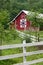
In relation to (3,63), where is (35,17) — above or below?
above

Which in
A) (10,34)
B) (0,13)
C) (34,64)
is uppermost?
(0,13)

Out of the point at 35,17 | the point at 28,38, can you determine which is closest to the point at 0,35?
the point at 28,38

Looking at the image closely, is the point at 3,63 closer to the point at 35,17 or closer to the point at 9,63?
the point at 9,63

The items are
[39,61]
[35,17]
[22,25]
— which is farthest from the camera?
[22,25]

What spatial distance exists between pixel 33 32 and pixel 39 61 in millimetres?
7191

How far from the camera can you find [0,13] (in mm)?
11969

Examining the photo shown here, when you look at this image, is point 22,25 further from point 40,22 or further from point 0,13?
point 0,13

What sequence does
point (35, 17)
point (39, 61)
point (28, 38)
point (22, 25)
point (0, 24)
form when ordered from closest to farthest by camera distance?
point (39, 61)
point (0, 24)
point (28, 38)
point (35, 17)
point (22, 25)

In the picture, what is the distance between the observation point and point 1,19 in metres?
11.7

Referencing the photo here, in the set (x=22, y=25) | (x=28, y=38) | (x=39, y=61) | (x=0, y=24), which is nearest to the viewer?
(x=39, y=61)

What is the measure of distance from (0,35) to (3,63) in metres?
1.30

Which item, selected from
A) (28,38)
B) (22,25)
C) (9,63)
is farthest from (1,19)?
(22,25)

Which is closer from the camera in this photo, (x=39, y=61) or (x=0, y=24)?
(x=39, y=61)

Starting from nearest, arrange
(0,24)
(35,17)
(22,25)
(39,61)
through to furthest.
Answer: (39,61) → (0,24) → (35,17) → (22,25)
